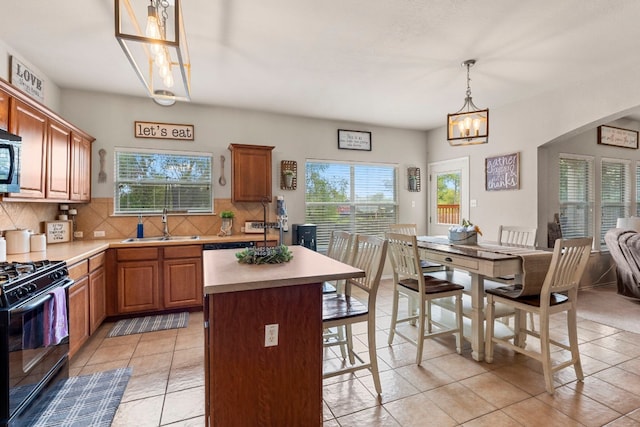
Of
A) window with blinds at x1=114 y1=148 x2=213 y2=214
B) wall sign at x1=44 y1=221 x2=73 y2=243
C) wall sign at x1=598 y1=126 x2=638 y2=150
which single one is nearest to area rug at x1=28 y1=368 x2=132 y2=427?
wall sign at x1=44 y1=221 x2=73 y2=243

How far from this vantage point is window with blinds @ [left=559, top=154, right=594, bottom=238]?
15.9ft

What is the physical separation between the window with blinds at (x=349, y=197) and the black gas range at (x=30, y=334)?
3360 mm

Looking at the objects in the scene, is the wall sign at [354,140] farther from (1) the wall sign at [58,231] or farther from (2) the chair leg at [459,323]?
(1) the wall sign at [58,231]

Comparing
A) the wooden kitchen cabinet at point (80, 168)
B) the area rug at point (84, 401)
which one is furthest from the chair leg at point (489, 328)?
the wooden kitchen cabinet at point (80, 168)

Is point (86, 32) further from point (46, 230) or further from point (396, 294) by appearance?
point (396, 294)

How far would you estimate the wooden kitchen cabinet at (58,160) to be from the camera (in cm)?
289

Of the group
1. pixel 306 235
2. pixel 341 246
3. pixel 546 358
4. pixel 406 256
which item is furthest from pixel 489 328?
pixel 306 235

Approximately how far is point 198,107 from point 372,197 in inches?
123

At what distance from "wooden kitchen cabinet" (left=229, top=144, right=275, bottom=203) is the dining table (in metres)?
2.36

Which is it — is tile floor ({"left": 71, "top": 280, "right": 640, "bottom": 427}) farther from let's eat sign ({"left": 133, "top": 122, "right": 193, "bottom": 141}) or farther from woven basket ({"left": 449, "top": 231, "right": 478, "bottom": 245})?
let's eat sign ({"left": 133, "top": 122, "right": 193, "bottom": 141})

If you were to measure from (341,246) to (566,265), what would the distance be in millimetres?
1652

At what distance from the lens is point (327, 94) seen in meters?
4.05

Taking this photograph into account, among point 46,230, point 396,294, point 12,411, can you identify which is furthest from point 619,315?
point 46,230

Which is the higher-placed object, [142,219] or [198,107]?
[198,107]
